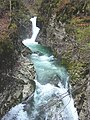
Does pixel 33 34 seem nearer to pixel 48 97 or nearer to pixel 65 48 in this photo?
pixel 65 48

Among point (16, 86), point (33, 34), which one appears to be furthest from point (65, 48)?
point (33, 34)

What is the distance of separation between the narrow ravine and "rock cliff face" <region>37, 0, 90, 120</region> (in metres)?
0.48

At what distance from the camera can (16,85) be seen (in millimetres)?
13891

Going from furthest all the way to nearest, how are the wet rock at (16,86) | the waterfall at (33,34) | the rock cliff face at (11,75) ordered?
1. the waterfall at (33,34)
2. the rock cliff face at (11,75)
3. the wet rock at (16,86)

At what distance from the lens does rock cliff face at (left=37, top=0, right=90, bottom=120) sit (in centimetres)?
1408

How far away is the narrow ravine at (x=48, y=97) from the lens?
1295 centimetres

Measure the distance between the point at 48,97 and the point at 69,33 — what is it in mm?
6141

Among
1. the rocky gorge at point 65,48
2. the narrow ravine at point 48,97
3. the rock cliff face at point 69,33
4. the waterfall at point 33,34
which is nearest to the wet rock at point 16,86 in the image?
the rocky gorge at point 65,48

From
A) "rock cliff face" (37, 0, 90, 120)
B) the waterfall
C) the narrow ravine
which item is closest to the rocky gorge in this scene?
"rock cliff face" (37, 0, 90, 120)

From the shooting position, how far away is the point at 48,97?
44.6ft

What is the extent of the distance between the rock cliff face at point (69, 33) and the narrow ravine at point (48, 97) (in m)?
0.48

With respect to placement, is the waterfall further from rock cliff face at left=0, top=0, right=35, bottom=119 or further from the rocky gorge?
rock cliff face at left=0, top=0, right=35, bottom=119

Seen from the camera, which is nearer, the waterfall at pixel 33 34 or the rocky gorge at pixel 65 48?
the rocky gorge at pixel 65 48

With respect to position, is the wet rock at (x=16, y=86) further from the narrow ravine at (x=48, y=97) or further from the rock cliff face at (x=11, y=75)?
the narrow ravine at (x=48, y=97)
